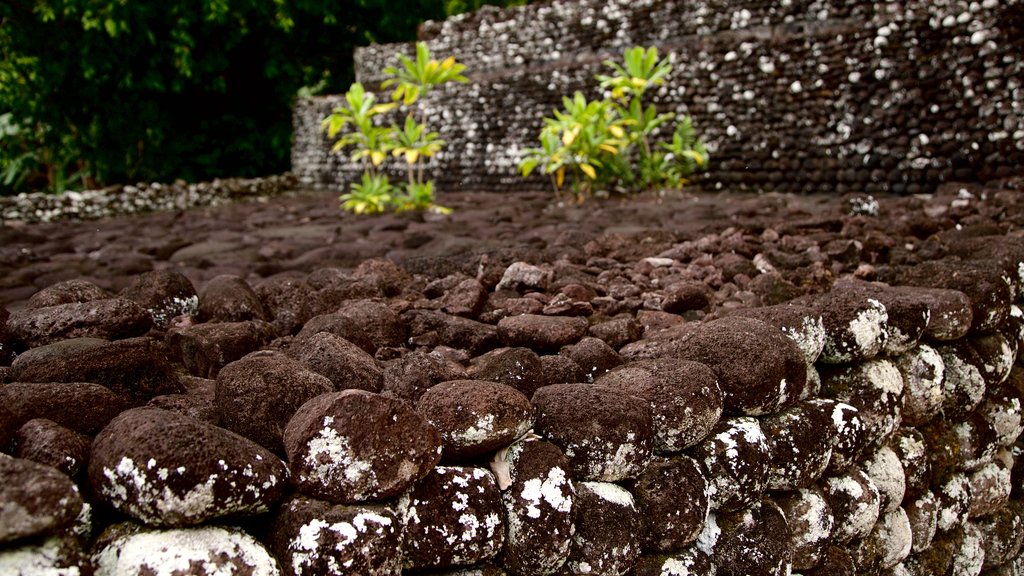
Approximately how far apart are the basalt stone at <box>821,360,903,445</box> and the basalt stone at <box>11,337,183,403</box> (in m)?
1.61

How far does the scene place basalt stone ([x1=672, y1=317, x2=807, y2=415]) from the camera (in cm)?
171

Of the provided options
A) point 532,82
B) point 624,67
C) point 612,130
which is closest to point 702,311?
point 612,130

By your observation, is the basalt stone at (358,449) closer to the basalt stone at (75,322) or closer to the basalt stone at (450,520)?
the basalt stone at (450,520)

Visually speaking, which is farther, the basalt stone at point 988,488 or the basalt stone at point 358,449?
the basalt stone at point 988,488

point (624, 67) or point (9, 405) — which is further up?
point (624, 67)

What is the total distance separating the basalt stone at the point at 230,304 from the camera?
2.27 meters

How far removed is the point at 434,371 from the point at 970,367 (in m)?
1.75

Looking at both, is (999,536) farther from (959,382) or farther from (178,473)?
(178,473)

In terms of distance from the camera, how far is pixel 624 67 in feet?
22.9

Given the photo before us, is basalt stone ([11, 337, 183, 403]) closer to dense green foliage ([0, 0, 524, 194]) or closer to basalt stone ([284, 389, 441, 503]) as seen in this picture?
basalt stone ([284, 389, 441, 503])

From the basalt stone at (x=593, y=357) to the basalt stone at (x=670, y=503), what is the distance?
0.28m

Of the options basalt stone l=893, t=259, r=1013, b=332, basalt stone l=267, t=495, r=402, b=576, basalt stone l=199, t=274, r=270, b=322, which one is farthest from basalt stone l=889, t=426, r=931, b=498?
basalt stone l=199, t=274, r=270, b=322

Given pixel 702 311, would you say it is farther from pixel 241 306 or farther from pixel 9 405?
pixel 9 405

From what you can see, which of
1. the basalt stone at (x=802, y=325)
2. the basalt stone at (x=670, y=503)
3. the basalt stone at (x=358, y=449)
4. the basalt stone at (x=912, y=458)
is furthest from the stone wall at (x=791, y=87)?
the basalt stone at (x=358, y=449)
